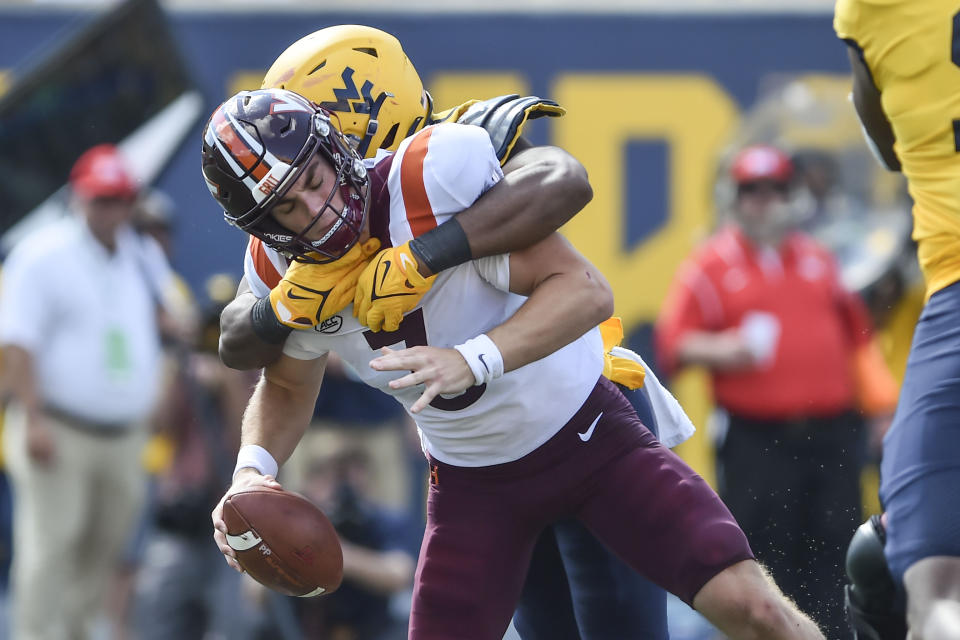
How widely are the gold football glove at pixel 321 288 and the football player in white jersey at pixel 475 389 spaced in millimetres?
23

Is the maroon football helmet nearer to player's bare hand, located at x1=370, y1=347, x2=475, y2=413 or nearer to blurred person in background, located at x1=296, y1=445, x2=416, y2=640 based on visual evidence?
player's bare hand, located at x1=370, y1=347, x2=475, y2=413

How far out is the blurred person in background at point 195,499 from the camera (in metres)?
6.47

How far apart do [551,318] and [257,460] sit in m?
0.87

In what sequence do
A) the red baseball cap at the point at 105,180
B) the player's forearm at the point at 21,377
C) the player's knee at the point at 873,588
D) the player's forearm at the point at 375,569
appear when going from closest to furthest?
the player's knee at the point at 873,588
the player's forearm at the point at 375,569
the player's forearm at the point at 21,377
the red baseball cap at the point at 105,180

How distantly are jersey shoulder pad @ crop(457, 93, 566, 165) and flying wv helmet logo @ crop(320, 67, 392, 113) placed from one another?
0.71 ft

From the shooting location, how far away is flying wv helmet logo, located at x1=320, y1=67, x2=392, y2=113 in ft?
10.6

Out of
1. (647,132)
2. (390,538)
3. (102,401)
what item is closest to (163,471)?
(102,401)

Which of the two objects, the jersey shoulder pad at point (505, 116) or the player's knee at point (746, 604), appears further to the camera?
the jersey shoulder pad at point (505, 116)

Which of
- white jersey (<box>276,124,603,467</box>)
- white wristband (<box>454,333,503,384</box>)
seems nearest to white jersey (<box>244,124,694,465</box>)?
white jersey (<box>276,124,603,467</box>)

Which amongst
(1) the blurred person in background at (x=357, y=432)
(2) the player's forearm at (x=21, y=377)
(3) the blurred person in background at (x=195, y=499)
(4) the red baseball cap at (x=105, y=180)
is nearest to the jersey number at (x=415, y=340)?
(1) the blurred person in background at (x=357, y=432)

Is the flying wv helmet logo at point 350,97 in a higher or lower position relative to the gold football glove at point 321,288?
higher

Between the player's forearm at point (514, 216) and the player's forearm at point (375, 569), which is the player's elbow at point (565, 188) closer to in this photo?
the player's forearm at point (514, 216)

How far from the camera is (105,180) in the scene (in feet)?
22.1

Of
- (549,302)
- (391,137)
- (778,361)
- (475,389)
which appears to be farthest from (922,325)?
(778,361)
